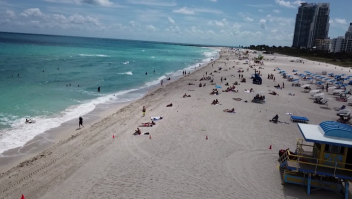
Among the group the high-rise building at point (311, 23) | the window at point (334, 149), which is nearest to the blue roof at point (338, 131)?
the window at point (334, 149)

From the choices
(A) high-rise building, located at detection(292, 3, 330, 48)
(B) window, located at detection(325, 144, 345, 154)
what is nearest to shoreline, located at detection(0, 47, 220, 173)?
(B) window, located at detection(325, 144, 345, 154)

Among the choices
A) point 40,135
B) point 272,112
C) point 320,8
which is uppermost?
point 320,8

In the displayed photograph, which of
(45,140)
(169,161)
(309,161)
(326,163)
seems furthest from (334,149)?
(45,140)

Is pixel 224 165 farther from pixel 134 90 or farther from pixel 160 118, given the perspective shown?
pixel 134 90

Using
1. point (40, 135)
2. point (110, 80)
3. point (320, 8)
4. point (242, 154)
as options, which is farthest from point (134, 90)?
point (320, 8)

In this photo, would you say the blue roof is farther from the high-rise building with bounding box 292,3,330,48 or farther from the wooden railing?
the high-rise building with bounding box 292,3,330,48

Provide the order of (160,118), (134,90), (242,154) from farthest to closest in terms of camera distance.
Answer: (134,90) → (160,118) → (242,154)

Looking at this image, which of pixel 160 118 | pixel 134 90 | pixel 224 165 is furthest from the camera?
pixel 134 90
